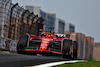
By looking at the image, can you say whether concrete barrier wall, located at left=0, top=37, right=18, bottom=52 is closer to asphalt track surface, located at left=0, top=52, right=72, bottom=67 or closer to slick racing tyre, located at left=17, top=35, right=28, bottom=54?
slick racing tyre, located at left=17, top=35, right=28, bottom=54

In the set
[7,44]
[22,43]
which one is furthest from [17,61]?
[7,44]

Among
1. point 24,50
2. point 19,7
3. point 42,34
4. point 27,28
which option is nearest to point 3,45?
point 42,34

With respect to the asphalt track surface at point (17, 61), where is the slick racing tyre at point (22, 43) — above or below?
above

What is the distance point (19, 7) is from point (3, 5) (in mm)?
4470

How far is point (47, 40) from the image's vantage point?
58.1ft

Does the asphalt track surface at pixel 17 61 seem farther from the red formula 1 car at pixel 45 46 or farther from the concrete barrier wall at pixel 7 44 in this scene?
the concrete barrier wall at pixel 7 44

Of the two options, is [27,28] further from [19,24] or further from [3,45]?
[3,45]

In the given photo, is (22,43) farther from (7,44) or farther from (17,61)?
(17,61)

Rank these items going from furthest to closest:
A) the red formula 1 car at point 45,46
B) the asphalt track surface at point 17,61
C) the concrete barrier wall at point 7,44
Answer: the concrete barrier wall at point 7,44, the red formula 1 car at point 45,46, the asphalt track surface at point 17,61

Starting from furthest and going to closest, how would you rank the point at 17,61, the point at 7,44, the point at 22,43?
the point at 7,44 → the point at 22,43 → the point at 17,61

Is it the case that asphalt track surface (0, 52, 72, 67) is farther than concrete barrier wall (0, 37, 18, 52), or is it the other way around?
concrete barrier wall (0, 37, 18, 52)

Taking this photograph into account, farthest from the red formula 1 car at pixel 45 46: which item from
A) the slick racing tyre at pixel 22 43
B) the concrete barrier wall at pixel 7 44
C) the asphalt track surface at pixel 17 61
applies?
the asphalt track surface at pixel 17 61

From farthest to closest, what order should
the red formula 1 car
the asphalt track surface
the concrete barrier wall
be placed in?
the concrete barrier wall → the red formula 1 car → the asphalt track surface

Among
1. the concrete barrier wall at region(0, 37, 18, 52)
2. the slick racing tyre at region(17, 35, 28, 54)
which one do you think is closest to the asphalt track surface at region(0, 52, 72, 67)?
the slick racing tyre at region(17, 35, 28, 54)
